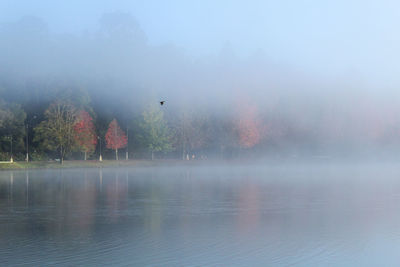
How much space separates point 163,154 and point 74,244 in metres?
97.3

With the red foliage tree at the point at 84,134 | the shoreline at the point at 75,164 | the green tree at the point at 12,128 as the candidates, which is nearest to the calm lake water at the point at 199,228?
the shoreline at the point at 75,164

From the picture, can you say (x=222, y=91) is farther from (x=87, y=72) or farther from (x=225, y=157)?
(x=87, y=72)

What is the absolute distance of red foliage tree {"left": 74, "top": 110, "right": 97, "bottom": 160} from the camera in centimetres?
9750

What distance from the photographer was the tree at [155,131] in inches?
4281

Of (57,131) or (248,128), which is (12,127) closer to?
(57,131)

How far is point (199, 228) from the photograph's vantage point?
27.6 m

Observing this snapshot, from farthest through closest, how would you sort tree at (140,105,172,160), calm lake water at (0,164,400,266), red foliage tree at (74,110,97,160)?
1. tree at (140,105,172,160)
2. red foliage tree at (74,110,97,160)
3. calm lake water at (0,164,400,266)

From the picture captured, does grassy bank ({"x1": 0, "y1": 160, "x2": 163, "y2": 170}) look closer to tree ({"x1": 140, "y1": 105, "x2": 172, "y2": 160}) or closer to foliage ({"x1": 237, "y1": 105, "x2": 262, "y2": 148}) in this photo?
tree ({"x1": 140, "y1": 105, "x2": 172, "y2": 160})

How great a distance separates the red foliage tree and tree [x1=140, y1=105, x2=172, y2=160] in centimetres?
1161

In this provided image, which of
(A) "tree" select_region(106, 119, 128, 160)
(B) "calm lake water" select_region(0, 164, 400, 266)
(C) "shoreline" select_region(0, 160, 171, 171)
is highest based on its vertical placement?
(A) "tree" select_region(106, 119, 128, 160)

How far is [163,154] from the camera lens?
396 ft

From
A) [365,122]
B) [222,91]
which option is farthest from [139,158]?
[365,122]

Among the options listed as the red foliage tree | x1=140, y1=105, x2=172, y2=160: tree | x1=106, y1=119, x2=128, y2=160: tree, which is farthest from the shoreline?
x1=106, y1=119, x2=128, y2=160: tree

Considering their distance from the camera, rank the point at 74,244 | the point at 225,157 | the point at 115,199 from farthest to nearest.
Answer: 1. the point at 225,157
2. the point at 115,199
3. the point at 74,244
